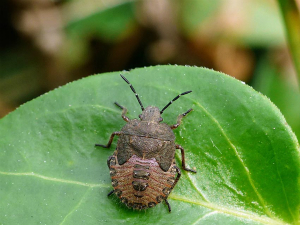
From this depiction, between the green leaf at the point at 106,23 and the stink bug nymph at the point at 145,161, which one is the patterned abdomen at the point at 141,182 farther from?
the green leaf at the point at 106,23

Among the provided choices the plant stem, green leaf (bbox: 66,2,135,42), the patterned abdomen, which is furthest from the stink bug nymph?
green leaf (bbox: 66,2,135,42)

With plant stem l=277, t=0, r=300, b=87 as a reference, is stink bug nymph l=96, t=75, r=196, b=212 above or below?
below

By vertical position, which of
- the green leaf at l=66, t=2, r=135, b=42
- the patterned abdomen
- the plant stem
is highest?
the plant stem

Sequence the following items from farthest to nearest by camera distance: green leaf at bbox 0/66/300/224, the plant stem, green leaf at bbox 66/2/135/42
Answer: green leaf at bbox 66/2/135/42 < the plant stem < green leaf at bbox 0/66/300/224

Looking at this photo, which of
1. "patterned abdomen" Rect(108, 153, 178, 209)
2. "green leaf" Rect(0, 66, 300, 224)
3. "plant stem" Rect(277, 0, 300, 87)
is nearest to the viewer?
"green leaf" Rect(0, 66, 300, 224)

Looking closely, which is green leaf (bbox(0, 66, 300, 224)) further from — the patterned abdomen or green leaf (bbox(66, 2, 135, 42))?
green leaf (bbox(66, 2, 135, 42))

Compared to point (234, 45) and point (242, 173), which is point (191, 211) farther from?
point (234, 45)

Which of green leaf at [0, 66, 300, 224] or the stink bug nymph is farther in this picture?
the stink bug nymph
